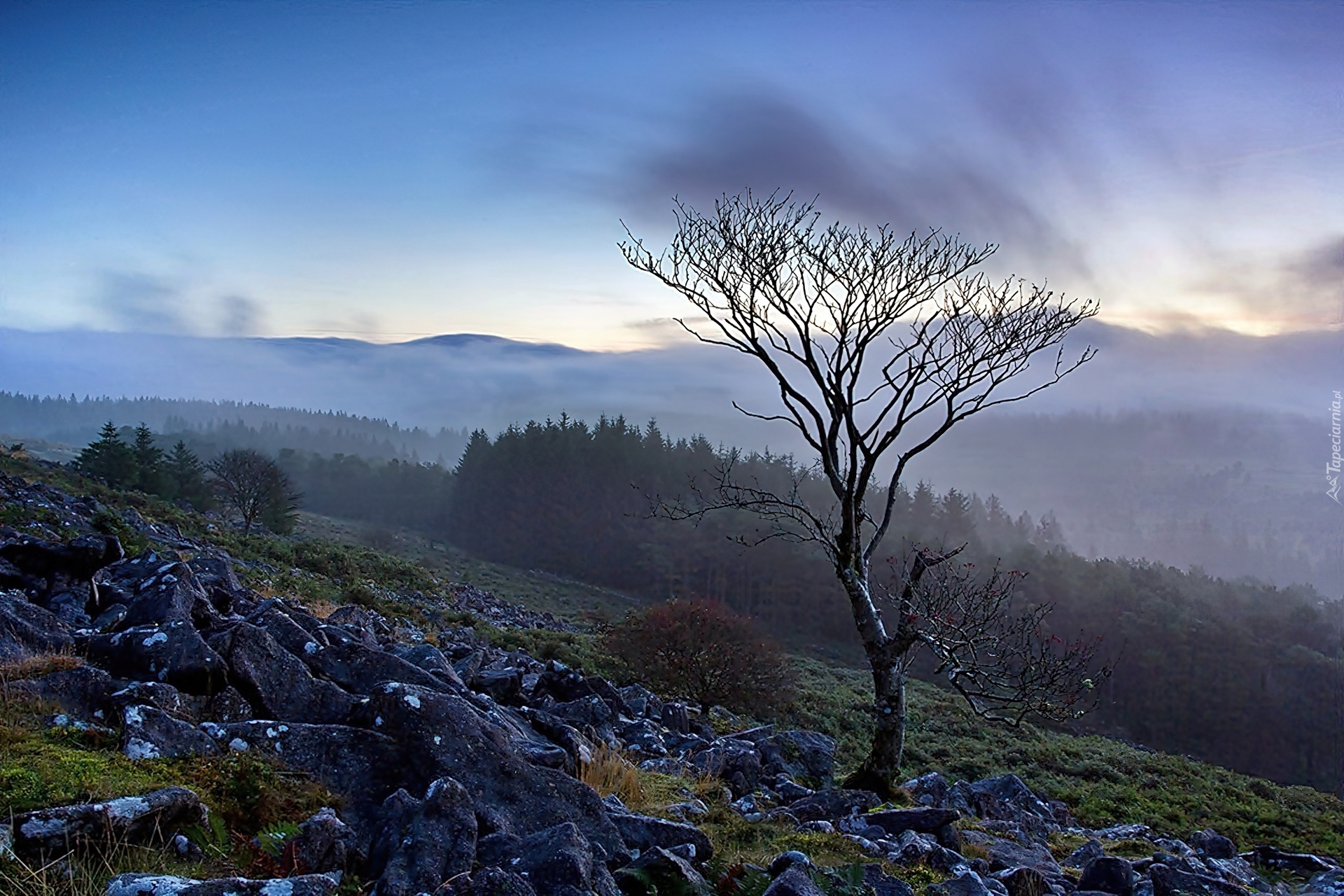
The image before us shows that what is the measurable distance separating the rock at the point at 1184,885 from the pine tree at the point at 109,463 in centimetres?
5005

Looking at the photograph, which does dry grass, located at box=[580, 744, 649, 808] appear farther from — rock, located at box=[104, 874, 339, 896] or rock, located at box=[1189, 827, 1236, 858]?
rock, located at box=[1189, 827, 1236, 858]

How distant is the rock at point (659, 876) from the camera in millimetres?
5031

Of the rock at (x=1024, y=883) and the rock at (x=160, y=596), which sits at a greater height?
the rock at (x=160, y=596)

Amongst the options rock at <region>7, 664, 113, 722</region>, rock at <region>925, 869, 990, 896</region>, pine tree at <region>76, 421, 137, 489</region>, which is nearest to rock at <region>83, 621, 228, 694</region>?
rock at <region>7, 664, 113, 722</region>

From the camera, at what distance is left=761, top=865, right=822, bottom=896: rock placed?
193 inches

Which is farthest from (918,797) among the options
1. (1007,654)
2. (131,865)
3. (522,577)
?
(522,577)

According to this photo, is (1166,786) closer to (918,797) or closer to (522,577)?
(918,797)

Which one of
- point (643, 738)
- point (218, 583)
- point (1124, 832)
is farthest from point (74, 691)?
point (1124, 832)

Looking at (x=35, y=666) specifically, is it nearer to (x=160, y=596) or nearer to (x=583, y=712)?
(x=160, y=596)

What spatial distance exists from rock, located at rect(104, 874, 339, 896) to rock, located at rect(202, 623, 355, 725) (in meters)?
2.82

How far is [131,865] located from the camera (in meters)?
4.05

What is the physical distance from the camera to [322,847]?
4.59 meters

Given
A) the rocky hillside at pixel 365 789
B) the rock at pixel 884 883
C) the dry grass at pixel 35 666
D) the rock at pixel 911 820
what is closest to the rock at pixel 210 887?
the rocky hillside at pixel 365 789

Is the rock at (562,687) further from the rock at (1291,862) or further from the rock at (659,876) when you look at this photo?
the rock at (1291,862)
